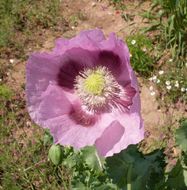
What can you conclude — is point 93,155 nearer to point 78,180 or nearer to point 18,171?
point 78,180

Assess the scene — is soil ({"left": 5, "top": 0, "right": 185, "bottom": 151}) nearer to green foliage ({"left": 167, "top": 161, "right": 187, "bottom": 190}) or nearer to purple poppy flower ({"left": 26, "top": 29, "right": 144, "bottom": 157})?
green foliage ({"left": 167, "top": 161, "right": 187, "bottom": 190})

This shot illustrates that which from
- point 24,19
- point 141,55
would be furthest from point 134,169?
point 24,19

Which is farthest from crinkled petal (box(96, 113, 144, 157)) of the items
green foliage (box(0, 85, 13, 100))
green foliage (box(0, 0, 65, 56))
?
green foliage (box(0, 0, 65, 56))

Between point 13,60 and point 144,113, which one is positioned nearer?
point 144,113

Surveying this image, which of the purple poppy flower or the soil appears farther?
the soil

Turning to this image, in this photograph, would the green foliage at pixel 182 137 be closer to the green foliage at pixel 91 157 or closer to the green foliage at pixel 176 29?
the green foliage at pixel 91 157

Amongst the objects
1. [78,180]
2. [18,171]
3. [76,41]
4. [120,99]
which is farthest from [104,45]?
[18,171]

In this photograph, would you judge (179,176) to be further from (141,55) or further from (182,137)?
(141,55)

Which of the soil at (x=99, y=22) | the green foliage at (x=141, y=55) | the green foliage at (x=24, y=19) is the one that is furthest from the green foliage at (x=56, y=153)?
the green foliage at (x=24, y=19)
